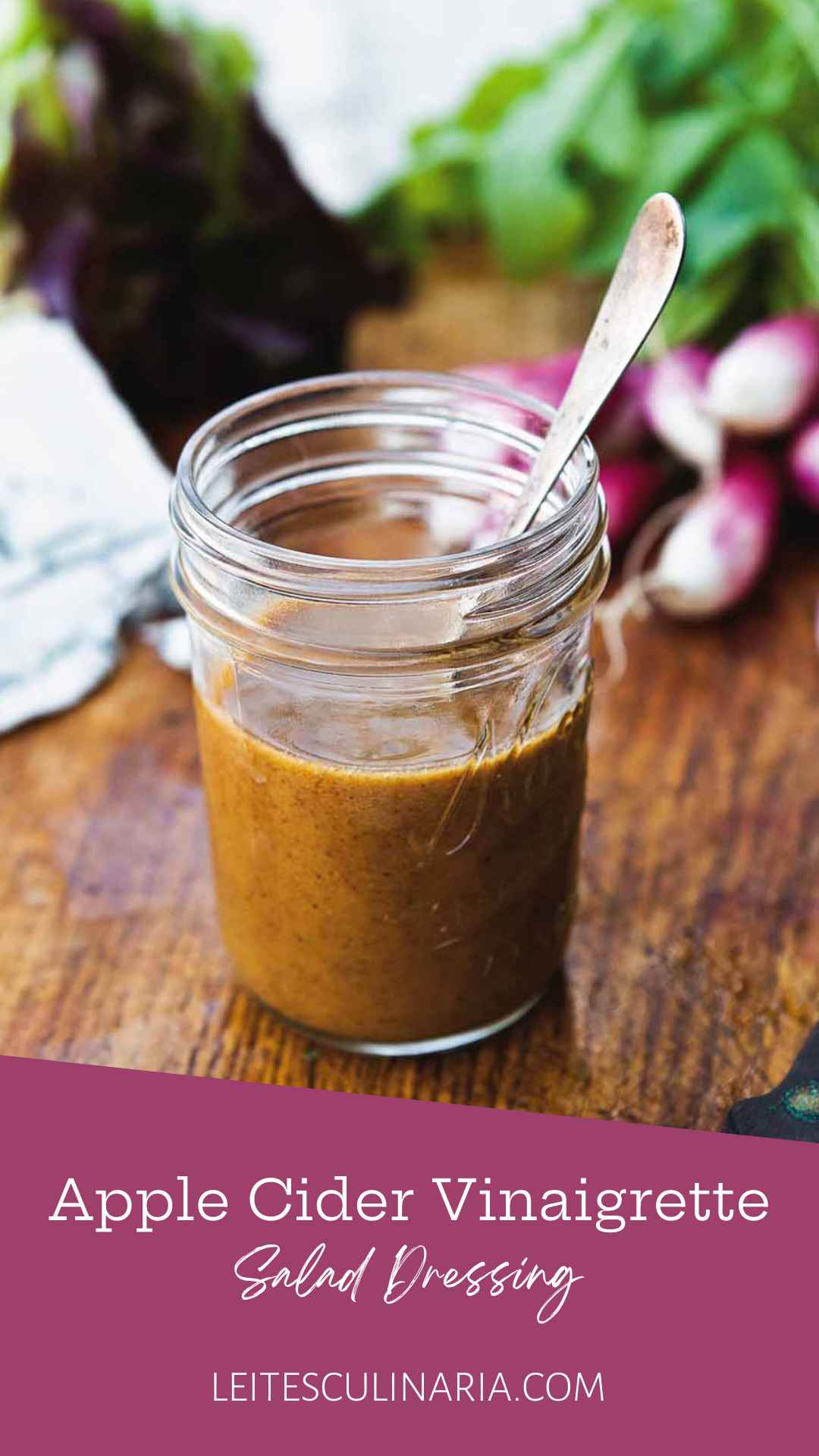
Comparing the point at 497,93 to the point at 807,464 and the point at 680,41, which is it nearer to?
the point at 680,41

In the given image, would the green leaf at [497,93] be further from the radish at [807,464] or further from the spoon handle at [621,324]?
the spoon handle at [621,324]

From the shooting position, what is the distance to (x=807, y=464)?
1.82 metres

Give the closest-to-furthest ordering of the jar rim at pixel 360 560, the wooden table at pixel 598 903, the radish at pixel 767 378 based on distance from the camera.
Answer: the jar rim at pixel 360 560, the wooden table at pixel 598 903, the radish at pixel 767 378

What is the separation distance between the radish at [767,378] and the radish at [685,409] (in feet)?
0.07

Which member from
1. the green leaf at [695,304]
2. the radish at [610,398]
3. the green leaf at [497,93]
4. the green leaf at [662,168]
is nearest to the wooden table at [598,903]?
the radish at [610,398]

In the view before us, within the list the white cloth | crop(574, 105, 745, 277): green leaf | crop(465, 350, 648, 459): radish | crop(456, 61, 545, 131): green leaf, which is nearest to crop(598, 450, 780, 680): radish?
crop(465, 350, 648, 459): radish

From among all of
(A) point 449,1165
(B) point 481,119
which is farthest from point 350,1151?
(B) point 481,119

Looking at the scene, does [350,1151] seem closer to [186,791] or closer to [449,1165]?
[449,1165]

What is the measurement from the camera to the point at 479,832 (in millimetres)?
1086

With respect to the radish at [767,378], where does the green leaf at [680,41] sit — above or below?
above

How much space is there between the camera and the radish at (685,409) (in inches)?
71.8

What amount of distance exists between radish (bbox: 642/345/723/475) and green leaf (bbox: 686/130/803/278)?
15 cm

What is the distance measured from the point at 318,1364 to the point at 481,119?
1914mm

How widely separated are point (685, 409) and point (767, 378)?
0.34 feet
